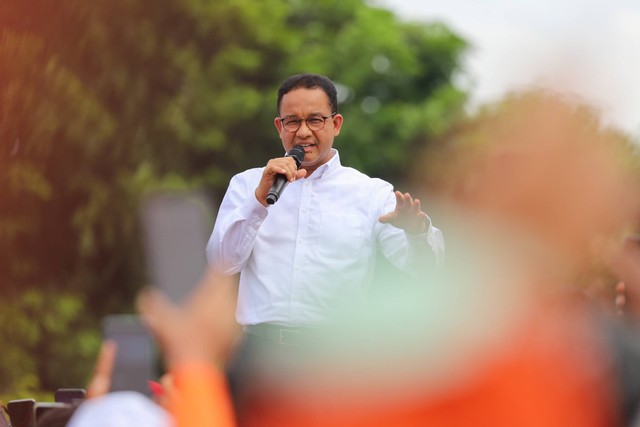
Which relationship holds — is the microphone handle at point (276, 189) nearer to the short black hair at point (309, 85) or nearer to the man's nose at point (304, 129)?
the man's nose at point (304, 129)

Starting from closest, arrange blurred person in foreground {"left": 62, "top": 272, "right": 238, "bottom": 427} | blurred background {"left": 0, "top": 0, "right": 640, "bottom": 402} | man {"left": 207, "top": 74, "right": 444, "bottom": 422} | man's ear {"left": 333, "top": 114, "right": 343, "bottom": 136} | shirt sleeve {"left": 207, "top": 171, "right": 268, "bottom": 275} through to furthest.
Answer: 1. blurred person in foreground {"left": 62, "top": 272, "right": 238, "bottom": 427}
2. shirt sleeve {"left": 207, "top": 171, "right": 268, "bottom": 275}
3. man {"left": 207, "top": 74, "right": 444, "bottom": 422}
4. man's ear {"left": 333, "top": 114, "right": 343, "bottom": 136}
5. blurred background {"left": 0, "top": 0, "right": 640, "bottom": 402}

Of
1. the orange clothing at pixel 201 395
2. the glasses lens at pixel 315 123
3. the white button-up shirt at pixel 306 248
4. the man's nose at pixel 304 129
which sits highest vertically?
the glasses lens at pixel 315 123

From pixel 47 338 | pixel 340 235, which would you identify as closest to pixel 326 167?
pixel 340 235

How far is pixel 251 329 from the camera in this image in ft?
14.4

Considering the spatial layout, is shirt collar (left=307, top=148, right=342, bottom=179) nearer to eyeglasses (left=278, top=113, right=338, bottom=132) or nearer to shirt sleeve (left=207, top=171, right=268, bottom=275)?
eyeglasses (left=278, top=113, right=338, bottom=132)

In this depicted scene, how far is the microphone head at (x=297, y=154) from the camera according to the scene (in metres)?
4.22

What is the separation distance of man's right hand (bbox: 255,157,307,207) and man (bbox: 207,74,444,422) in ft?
0.54

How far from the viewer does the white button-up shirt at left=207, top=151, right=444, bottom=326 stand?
14.2ft

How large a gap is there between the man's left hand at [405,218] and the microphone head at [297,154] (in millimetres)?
435

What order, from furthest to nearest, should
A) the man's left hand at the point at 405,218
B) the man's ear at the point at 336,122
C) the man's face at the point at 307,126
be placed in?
the man's ear at the point at 336,122 < the man's face at the point at 307,126 < the man's left hand at the point at 405,218

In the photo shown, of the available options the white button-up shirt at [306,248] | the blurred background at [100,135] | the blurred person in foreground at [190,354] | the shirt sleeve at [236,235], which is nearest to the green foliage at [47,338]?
the blurred background at [100,135]

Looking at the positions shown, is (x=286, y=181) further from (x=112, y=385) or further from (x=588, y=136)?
(x=588, y=136)

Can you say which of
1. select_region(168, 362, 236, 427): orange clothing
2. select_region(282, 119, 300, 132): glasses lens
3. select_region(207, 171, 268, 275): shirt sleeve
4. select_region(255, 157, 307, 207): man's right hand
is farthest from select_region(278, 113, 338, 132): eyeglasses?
select_region(168, 362, 236, 427): orange clothing

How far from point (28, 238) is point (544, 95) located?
1477 centimetres
